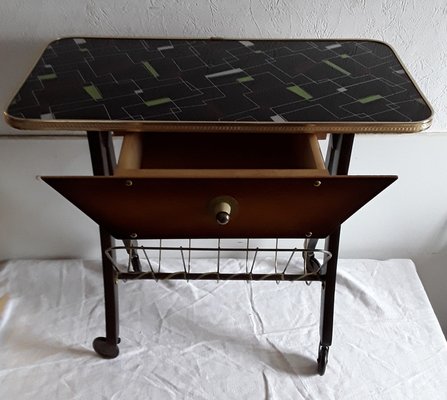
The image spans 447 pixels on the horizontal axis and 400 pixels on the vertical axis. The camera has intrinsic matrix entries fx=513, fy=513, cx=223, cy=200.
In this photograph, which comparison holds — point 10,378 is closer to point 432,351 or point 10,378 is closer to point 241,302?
point 241,302

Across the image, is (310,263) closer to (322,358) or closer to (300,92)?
(322,358)

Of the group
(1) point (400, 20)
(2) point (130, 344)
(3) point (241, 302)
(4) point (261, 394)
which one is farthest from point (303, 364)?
(1) point (400, 20)

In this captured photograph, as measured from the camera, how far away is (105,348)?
1.31 m

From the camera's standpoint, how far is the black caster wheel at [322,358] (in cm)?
128

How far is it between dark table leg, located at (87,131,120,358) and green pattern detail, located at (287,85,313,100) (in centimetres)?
39

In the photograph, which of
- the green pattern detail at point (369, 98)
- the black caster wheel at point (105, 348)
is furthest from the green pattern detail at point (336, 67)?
the black caster wheel at point (105, 348)

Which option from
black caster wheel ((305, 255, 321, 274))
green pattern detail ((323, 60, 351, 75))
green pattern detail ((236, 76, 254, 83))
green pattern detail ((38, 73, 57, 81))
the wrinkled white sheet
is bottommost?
the wrinkled white sheet

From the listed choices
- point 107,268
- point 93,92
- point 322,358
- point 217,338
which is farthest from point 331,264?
point 93,92

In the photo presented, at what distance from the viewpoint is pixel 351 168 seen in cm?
152

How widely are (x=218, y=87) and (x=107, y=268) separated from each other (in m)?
0.50

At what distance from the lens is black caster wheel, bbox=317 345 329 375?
128cm

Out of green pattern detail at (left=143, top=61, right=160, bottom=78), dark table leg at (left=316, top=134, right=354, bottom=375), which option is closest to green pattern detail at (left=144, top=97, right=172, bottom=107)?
green pattern detail at (left=143, top=61, right=160, bottom=78)

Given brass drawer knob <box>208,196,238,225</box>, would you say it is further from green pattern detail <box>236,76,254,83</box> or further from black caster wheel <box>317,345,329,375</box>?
black caster wheel <box>317,345,329,375</box>

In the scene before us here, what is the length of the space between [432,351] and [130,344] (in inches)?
31.6
